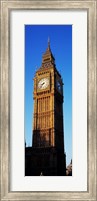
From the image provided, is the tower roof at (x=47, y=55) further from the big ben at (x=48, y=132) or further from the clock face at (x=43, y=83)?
the clock face at (x=43, y=83)

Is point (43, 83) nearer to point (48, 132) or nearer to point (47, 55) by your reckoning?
point (47, 55)

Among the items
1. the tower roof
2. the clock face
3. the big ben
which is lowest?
the big ben

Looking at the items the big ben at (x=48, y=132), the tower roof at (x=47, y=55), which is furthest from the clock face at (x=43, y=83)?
the tower roof at (x=47, y=55)

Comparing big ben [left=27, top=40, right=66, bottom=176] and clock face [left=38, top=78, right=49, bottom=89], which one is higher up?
clock face [left=38, top=78, right=49, bottom=89]

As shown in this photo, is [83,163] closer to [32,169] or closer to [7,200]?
[32,169]

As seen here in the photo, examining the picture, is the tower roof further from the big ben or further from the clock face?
the clock face

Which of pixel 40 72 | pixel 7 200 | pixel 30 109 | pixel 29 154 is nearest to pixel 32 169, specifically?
pixel 29 154

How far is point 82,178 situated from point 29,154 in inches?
17.7

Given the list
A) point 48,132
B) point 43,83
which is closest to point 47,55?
point 43,83

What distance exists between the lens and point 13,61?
97.0 inches

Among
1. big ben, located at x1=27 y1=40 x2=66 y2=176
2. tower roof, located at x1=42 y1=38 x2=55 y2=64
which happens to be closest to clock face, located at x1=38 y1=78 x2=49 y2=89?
big ben, located at x1=27 y1=40 x2=66 y2=176

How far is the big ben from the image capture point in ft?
7.96

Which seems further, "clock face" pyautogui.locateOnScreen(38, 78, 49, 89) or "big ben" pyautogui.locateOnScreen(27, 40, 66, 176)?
"clock face" pyautogui.locateOnScreen(38, 78, 49, 89)

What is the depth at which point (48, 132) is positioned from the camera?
2469 millimetres
